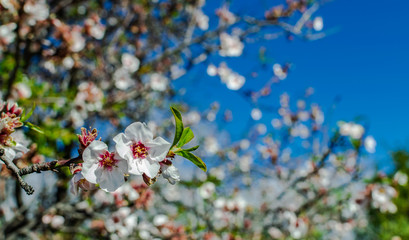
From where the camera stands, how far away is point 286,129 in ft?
15.4

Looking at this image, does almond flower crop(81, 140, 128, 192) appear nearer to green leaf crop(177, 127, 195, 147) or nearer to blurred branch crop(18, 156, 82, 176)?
blurred branch crop(18, 156, 82, 176)

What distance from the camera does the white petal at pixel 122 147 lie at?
2.55 ft

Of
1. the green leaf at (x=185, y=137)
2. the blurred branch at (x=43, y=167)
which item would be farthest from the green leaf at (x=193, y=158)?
the blurred branch at (x=43, y=167)

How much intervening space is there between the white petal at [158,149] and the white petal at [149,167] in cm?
1

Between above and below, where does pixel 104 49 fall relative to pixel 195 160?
above

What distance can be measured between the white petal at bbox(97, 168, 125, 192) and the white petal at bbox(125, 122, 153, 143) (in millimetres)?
97

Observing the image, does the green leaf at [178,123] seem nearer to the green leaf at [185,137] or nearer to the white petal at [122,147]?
the green leaf at [185,137]

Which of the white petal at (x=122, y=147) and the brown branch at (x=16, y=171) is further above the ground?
the white petal at (x=122, y=147)

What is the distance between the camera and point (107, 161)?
81 cm

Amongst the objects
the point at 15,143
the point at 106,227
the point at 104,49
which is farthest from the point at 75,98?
the point at 15,143

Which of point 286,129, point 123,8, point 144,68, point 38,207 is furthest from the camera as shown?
point 286,129

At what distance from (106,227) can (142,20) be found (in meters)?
2.61

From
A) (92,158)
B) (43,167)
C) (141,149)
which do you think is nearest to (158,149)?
(141,149)

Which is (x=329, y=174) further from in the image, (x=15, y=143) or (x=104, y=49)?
(x=15, y=143)
